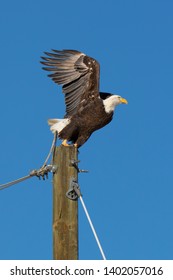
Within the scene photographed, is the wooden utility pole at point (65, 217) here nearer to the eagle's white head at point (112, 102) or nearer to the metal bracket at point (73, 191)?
the metal bracket at point (73, 191)

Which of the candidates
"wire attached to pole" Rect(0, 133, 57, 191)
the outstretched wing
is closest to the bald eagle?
the outstretched wing

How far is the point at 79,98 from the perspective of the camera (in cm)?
941

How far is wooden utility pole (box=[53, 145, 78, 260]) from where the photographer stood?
617 cm

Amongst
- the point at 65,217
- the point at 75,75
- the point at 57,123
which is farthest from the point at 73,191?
the point at 75,75

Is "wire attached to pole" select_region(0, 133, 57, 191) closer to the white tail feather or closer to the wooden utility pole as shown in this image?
the wooden utility pole

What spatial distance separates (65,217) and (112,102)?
319cm

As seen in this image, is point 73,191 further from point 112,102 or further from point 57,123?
point 112,102

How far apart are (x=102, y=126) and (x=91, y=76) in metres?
0.72

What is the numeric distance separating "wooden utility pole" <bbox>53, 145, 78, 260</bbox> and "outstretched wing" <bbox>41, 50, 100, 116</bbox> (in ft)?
9.99

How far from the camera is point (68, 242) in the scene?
6.17m

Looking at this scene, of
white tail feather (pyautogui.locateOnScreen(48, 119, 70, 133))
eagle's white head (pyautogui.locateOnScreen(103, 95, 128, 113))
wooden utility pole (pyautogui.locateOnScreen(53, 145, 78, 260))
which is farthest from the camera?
eagle's white head (pyautogui.locateOnScreen(103, 95, 128, 113))

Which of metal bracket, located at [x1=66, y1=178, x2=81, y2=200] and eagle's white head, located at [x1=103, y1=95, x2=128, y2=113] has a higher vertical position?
eagle's white head, located at [x1=103, y1=95, x2=128, y2=113]
